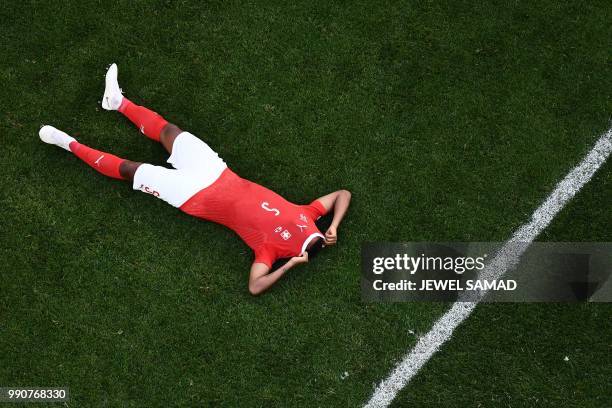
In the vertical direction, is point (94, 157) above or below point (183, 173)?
below

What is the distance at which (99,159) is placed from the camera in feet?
22.6

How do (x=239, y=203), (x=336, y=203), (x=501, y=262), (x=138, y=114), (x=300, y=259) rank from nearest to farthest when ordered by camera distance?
(x=300, y=259) < (x=239, y=203) < (x=336, y=203) < (x=501, y=262) < (x=138, y=114)

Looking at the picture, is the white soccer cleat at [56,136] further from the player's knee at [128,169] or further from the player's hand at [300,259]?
the player's hand at [300,259]

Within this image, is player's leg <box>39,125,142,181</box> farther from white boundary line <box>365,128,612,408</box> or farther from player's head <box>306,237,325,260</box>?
white boundary line <box>365,128,612,408</box>

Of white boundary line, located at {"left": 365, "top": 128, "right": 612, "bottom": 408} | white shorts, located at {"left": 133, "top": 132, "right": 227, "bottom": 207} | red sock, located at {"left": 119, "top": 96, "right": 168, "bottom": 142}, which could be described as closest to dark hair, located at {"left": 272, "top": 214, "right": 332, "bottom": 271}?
white shorts, located at {"left": 133, "top": 132, "right": 227, "bottom": 207}

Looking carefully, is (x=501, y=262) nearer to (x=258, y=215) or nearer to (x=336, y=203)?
(x=336, y=203)

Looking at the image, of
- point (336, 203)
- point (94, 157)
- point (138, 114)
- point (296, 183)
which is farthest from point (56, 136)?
point (336, 203)

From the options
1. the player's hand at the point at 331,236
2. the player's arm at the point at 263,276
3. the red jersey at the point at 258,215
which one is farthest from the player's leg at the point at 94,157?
the player's hand at the point at 331,236

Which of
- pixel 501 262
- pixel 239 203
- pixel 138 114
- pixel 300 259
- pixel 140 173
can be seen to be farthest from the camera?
pixel 138 114

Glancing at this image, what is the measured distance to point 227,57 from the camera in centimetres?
741

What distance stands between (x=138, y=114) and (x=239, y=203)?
5.44 ft

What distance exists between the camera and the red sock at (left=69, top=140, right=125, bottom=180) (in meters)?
6.86

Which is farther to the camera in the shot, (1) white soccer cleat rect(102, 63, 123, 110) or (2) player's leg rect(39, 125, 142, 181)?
(1) white soccer cleat rect(102, 63, 123, 110)

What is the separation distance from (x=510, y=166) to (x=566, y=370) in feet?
7.58
